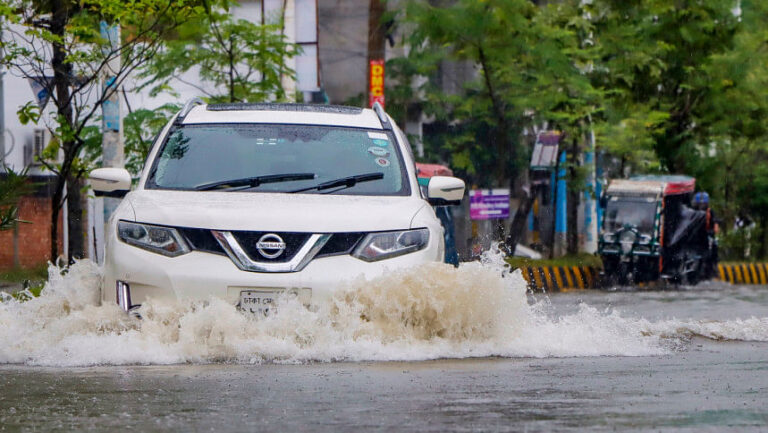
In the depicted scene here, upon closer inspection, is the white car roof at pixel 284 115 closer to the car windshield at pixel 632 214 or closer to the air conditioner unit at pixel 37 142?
the air conditioner unit at pixel 37 142

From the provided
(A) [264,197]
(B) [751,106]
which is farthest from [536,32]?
(A) [264,197]

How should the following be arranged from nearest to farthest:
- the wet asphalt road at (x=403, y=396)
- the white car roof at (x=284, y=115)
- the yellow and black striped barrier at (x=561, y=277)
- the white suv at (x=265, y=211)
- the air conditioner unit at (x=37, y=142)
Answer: the wet asphalt road at (x=403, y=396) < the white suv at (x=265, y=211) < the white car roof at (x=284, y=115) < the yellow and black striped barrier at (x=561, y=277) < the air conditioner unit at (x=37, y=142)

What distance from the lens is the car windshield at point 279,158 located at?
8289 mm

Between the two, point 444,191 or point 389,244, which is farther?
point 444,191

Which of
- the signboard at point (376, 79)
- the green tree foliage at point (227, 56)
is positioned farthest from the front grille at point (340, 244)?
the signboard at point (376, 79)

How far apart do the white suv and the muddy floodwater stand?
0.18 metres

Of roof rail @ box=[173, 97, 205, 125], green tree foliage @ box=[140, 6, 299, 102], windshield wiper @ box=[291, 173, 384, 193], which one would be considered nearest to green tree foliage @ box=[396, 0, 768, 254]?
green tree foliage @ box=[140, 6, 299, 102]

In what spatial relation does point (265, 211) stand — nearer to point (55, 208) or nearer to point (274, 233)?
point (274, 233)

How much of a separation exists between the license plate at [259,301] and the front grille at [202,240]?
0.97 ft

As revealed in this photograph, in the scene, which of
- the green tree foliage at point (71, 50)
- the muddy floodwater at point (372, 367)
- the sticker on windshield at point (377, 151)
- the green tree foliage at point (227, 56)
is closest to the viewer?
the muddy floodwater at point (372, 367)

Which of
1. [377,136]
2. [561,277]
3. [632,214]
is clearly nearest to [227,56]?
[561,277]

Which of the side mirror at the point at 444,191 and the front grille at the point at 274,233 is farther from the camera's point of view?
the side mirror at the point at 444,191

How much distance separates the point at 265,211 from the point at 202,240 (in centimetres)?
39

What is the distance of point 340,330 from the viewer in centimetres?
728
